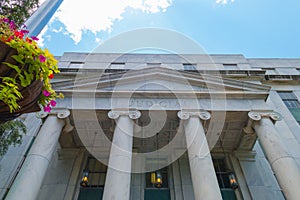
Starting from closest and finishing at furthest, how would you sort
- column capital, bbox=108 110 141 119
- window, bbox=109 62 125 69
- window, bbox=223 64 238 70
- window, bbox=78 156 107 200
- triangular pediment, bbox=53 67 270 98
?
1. column capital, bbox=108 110 141 119
2. triangular pediment, bbox=53 67 270 98
3. window, bbox=78 156 107 200
4. window, bbox=109 62 125 69
5. window, bbox=223 64 238 70

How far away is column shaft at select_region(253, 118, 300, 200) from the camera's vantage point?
22.7 feet

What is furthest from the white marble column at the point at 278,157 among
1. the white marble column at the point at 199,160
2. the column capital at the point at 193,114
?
the white marble column at the point at 199,160

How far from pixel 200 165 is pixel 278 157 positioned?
3.11 metres

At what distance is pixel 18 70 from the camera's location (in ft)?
9.88

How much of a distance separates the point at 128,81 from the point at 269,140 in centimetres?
697

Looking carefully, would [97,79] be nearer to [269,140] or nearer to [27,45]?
[27,45]

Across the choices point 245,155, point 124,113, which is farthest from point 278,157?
point 124,113

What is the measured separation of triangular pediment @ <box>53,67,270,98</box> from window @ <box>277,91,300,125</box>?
5.69m

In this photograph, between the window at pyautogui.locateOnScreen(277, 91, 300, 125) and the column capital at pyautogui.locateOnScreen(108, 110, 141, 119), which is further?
the window at pyautogui.locateOnScreen(277, 91, 300, 125)

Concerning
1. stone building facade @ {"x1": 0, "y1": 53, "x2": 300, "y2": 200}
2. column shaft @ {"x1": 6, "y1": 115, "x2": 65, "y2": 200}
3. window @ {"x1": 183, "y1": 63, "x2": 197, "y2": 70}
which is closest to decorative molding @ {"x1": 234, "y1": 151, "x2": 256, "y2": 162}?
stone building facade @ {"x1": 0, "y1": 53, "x2": 300, "y2": 200}

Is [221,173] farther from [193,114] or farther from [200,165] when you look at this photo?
[200,165]

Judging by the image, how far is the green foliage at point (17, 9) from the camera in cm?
757

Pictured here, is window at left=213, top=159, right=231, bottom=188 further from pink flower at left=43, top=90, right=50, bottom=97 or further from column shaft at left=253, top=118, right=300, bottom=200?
pink flower at left=43, top=90, right=50, bottom=97

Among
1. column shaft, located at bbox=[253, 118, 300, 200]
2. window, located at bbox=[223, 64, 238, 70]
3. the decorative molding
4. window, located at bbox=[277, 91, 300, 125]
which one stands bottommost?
column shaft, located at bbox=[253, 118, 300, 200]
